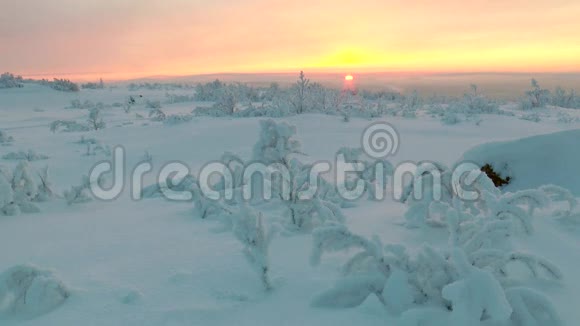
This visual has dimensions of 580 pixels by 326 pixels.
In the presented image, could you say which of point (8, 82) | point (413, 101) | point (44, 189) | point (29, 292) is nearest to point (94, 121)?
point (44, 189)

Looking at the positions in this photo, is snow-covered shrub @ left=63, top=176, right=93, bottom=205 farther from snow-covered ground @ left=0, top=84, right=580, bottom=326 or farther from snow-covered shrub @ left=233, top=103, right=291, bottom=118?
snow-covered shrub @ left=233, top=103, right=291, bottom=118

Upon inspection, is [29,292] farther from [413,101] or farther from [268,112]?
[413,101]

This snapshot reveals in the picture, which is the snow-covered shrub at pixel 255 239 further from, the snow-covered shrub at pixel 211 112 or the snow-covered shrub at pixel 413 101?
the snow-covered shrub at pixel 413 101

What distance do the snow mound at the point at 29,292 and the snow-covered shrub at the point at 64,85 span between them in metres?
24.3

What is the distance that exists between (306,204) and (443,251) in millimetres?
1451

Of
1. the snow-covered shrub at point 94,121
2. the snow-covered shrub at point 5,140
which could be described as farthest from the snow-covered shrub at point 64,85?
the snow-covered shrub at point 5,140

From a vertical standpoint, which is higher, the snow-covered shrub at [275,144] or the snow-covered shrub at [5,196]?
the snow-covered shrub at [275,144]

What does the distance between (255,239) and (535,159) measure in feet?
16.4

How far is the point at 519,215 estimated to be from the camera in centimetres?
257

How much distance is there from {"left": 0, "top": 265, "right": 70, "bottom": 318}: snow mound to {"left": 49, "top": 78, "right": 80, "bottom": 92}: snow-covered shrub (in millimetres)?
24296

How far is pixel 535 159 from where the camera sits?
19.4 feet

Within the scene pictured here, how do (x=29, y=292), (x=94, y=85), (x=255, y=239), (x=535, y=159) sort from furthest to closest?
(x=94, y=85) < (x=535, y=159) < (x=255, y=239) < (x=29, y=292)

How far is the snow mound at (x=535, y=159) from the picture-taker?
→ 221 inches

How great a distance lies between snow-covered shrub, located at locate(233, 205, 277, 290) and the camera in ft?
7.30
